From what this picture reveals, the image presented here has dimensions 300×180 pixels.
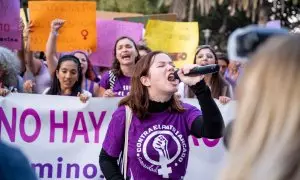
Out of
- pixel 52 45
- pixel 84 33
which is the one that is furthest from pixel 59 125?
pixel 84 33

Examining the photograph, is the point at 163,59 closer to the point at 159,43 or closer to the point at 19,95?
the point at 19,95

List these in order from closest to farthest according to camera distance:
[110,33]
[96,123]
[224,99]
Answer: [224,99], [96,123], [110,33]

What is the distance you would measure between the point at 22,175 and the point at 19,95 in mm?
3682

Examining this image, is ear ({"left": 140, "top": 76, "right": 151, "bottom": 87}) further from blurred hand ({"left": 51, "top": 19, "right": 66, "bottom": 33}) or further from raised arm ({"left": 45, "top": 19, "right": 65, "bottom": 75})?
blurred hand ({"left": 51, "top": 19, "right": 66, "bottom": 33})

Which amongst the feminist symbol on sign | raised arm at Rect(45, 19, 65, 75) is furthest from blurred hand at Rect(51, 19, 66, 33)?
the feminist symbol on sign

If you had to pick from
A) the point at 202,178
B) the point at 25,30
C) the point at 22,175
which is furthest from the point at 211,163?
the point at 22,175

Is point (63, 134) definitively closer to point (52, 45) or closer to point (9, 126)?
point (9, 126)

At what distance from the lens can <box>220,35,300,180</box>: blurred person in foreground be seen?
1260 millimetres

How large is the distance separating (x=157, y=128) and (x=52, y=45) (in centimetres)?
308

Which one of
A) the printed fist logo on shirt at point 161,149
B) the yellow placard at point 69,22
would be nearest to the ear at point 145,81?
the printed fist logo on shirt at point 161,149

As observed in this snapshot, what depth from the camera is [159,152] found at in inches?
150

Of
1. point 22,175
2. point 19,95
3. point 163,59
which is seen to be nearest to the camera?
point 22,175

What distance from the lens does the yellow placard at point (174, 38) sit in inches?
298

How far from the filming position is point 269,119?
1.27 meters
